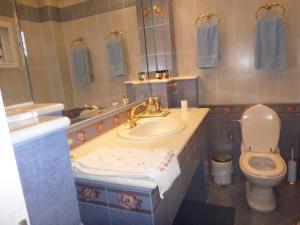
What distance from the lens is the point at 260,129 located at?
2279mm

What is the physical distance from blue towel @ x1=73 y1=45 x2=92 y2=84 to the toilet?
156 cm

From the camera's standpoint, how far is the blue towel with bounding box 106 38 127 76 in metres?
1.87

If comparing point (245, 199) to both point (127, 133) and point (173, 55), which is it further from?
point (173, 55)

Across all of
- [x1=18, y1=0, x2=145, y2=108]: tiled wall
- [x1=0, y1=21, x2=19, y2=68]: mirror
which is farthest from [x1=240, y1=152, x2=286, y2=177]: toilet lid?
[x1=0, y1=21, x2=19, y2=68]: mirror

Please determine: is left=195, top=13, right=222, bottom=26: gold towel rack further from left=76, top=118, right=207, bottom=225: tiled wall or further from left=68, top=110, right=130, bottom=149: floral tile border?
left=76, top=118, right=207, bottom=225: tiled wall

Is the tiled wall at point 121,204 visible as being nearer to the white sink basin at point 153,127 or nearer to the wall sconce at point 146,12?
the white sink basin at point 153,127

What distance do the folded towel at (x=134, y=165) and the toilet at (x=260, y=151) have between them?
4.12ft

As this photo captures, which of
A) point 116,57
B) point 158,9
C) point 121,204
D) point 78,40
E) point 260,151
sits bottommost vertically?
point 260,151

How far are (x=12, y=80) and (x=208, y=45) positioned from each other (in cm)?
193

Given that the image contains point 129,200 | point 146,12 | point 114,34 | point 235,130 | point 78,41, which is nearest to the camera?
point 129,200

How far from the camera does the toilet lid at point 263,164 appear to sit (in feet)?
6.41

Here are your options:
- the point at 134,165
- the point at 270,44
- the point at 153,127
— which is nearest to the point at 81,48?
the point at 153,127

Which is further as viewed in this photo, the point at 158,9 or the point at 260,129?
the point at 158,9

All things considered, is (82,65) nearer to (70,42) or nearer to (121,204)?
(70,42)
